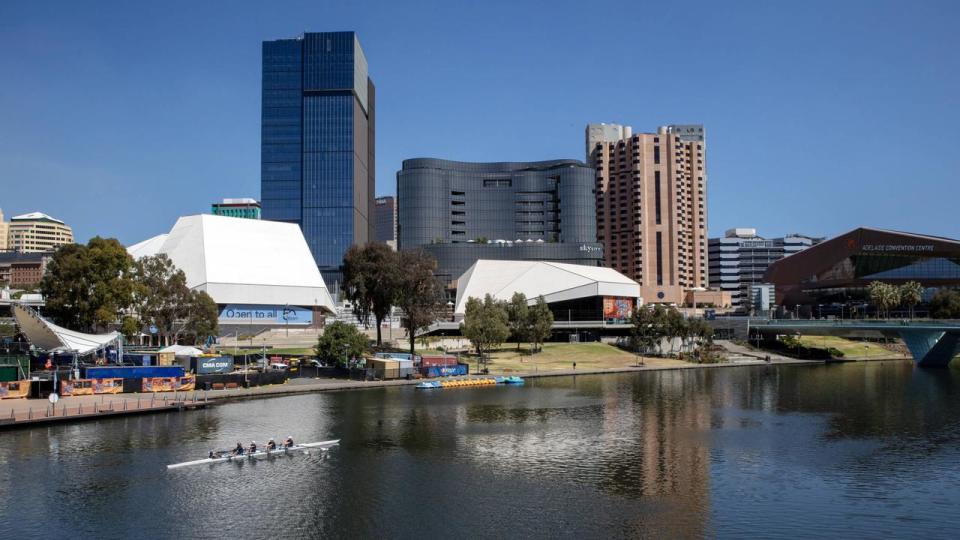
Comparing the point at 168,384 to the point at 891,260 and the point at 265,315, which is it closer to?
the point at 265,315

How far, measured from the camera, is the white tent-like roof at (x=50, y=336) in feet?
→ 271

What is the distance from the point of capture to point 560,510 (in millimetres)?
42844

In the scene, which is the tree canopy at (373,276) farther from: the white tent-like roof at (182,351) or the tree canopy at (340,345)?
the white tent-like roof at (182,351)

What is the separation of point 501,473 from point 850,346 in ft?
500

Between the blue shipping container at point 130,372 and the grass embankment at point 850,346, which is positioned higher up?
the blue shipping container at point 130,372

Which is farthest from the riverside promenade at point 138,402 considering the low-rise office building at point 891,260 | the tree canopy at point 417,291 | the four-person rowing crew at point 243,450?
the low-rise office building at point 891,260

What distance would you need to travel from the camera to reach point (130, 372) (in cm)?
8756

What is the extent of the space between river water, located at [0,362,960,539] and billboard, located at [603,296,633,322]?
83.0 meters

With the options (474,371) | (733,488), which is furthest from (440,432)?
(474,371)

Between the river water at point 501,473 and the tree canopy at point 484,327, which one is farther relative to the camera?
the tree canopy at point 484,327

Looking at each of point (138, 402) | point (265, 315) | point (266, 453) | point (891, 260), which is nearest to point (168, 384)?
point (138, 402)

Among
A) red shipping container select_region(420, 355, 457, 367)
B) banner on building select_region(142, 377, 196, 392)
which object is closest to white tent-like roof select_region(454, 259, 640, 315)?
red shipping container select_region(420, 355, 457, 367)

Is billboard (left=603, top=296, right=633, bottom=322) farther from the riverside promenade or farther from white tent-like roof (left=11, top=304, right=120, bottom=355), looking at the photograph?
white tent-like roof (left=11, top=304, right=120, bottom=355)

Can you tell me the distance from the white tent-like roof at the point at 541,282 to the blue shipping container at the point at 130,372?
88.2m
